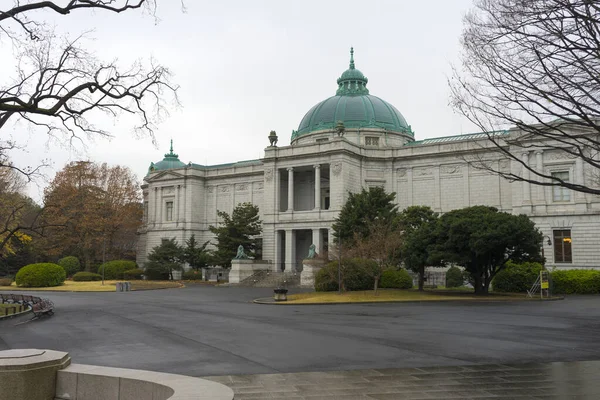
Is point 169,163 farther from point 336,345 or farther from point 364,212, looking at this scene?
point 336,345

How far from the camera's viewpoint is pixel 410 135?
222ft

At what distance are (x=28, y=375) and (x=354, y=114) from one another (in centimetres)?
6114

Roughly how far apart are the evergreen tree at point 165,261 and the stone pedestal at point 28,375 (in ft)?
164

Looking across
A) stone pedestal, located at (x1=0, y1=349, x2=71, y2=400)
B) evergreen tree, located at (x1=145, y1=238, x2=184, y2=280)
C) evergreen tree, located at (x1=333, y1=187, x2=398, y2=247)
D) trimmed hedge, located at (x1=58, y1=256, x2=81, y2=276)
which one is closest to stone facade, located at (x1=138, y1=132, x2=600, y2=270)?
evergreen tree, located at (x1=145, y1=238, x2=184, y2=280)

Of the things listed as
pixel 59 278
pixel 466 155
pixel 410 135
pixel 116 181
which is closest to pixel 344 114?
pixel 410 135

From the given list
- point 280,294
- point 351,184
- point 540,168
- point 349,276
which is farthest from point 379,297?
point 351,184

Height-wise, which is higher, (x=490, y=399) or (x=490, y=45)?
(x=490, y=45)

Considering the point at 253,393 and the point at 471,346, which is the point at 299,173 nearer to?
the point at 471,346

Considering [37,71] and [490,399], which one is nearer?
[490,399]

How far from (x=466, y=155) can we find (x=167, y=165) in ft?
154

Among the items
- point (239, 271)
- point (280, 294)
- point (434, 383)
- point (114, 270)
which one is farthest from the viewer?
point (114, 270)

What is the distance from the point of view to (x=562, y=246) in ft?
148

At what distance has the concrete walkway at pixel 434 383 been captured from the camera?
791 centimetres

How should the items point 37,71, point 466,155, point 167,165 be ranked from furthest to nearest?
point 167,165, point 466,155, point 37,71
